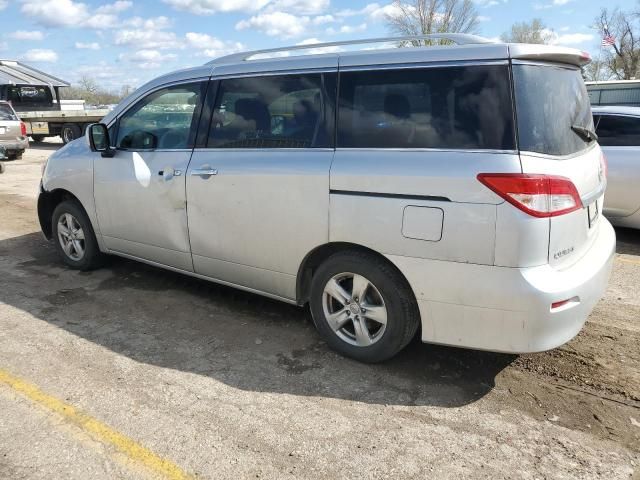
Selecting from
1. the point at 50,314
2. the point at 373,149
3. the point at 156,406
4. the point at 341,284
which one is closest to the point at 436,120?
the point at 373,149

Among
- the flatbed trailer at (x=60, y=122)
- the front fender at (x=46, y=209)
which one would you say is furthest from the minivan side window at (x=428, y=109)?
the flatbed trailer at (x=60, y=122)

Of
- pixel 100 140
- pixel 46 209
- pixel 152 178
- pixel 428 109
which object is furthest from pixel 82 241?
pixel 428 109

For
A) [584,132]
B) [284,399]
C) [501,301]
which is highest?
[584,132]

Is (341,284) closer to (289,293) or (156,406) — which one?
(289,293)

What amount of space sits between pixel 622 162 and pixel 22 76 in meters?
25.0

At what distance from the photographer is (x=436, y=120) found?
3.04 metres

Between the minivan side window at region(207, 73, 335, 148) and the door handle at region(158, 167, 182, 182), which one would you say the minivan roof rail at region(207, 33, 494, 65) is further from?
the door handle at region(158, 167, 182, 182)

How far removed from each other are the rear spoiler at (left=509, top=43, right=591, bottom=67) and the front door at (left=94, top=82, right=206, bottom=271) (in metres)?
2.32

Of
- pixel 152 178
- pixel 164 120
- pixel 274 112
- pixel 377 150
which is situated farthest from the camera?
pixel 164 120

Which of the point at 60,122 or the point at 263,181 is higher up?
the point at 60,122

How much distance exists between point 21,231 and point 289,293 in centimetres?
501

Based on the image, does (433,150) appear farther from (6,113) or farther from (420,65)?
(6,113)

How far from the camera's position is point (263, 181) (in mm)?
3627

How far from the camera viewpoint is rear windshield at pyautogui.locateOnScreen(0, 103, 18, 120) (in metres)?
15.5
